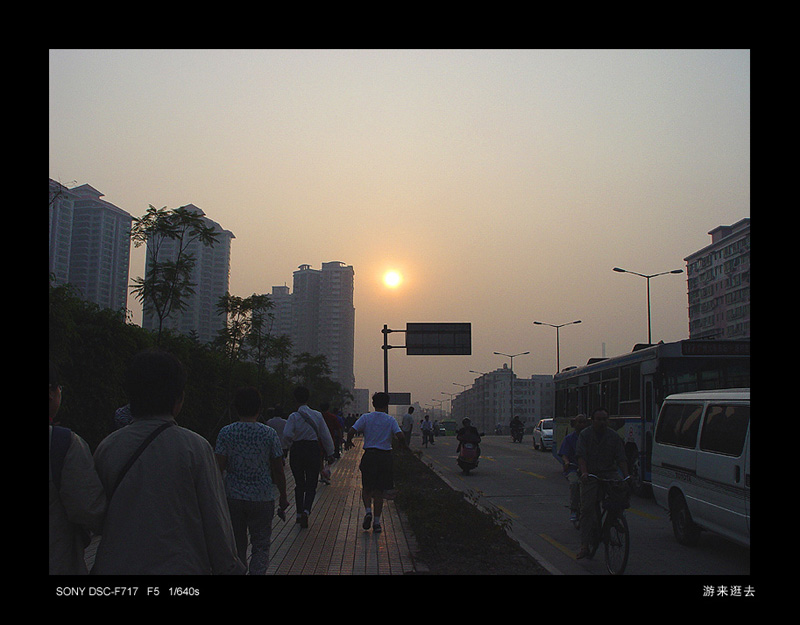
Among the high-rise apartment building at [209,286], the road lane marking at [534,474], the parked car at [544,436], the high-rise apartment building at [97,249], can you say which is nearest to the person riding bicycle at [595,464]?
the road lane marking at [534,474]

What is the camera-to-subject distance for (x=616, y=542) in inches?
315

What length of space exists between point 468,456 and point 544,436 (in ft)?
46.5

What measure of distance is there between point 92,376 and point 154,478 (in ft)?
34.0

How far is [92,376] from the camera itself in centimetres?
1261

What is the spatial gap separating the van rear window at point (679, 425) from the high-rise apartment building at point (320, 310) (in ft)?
433

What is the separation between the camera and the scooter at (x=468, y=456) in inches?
864

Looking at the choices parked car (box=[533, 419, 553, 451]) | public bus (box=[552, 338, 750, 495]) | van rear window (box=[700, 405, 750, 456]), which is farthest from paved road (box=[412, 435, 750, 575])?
parked car (box=[533, 419, 553, 451])

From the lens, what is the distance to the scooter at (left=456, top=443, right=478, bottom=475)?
72.0 feet

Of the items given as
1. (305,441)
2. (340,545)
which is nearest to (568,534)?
(340,545)

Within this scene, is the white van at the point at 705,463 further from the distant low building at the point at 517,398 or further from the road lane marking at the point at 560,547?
the distant low building at the point at 517,398

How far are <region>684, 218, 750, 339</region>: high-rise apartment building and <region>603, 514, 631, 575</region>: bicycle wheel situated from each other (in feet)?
315

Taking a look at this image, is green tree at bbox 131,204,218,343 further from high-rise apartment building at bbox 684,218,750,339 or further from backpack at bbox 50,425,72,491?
high-rise apartment building at bbox 684,218,750,339

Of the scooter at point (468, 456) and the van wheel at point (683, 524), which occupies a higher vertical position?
the van wheel at point (683, 524)
